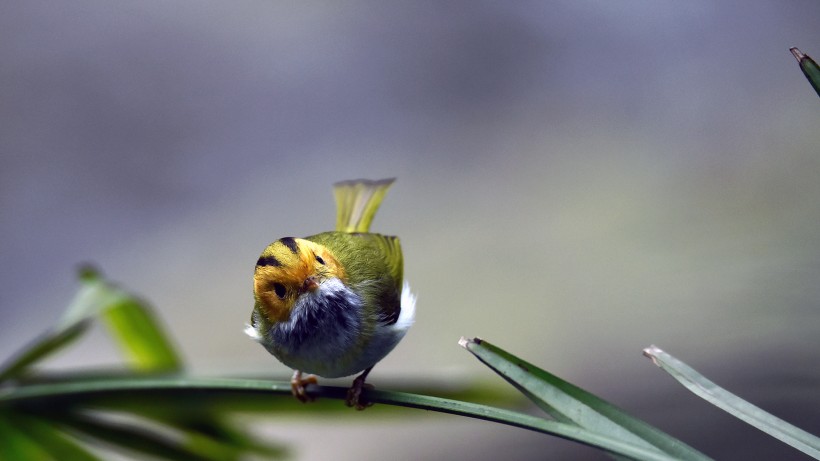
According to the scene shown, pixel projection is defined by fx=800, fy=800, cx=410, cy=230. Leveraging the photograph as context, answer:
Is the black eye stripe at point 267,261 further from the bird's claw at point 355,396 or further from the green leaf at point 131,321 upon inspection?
the green leaf at point 131,321

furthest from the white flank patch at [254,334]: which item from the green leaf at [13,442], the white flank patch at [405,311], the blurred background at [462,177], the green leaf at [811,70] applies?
the blurred background at [462,177]

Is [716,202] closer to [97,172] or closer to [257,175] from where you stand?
[257,175]

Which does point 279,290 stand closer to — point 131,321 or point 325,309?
point 325,309

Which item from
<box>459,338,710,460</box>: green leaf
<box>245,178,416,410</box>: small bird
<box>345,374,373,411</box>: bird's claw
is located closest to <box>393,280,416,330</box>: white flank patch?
<box>245,178,416,410</box>: small bird

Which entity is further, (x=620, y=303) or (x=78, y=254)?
(x=78, y=254)

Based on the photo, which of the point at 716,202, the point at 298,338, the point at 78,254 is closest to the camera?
the point at 298,338

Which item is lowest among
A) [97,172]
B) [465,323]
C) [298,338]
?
[298,338]

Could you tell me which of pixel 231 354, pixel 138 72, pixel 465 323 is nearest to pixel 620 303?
pixel 465 323
